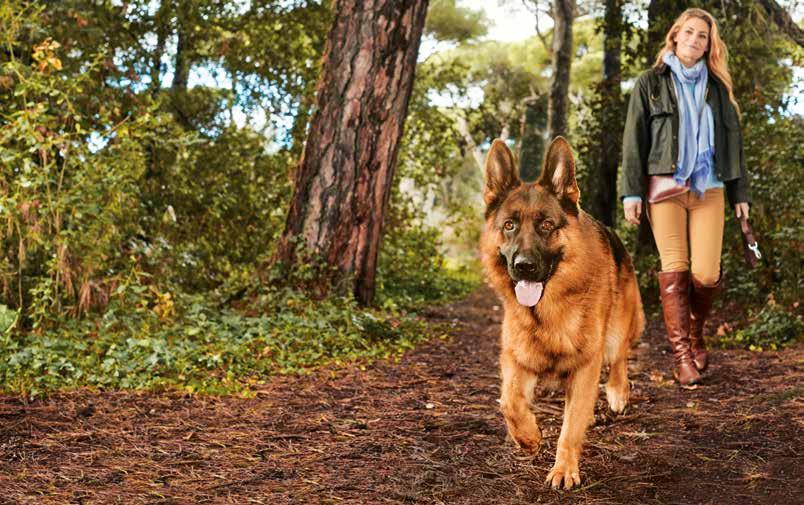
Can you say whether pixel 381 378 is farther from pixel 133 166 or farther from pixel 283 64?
pixel 283 64

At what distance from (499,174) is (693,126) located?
1964 mm

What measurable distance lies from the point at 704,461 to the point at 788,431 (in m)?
0.66

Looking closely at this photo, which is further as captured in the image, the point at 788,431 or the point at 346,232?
the point at 346,232

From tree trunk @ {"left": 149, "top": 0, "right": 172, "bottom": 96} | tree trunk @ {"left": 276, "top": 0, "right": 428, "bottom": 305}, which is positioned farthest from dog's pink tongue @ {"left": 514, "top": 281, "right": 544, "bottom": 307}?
A: tree trunk @ {"left": 149, "top": 0, "right": 172, "bottom": 96}

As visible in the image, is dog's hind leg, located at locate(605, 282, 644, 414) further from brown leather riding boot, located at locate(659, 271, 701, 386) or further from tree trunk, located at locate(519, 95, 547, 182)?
tree trunk, located at locate(519, 95, 547, 182)

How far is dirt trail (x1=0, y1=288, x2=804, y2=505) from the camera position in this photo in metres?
3.13

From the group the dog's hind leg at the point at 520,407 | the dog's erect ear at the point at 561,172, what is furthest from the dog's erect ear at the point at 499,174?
the dog's hind leg at the point at 520,407

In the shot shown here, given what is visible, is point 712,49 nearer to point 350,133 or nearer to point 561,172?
point 561,172

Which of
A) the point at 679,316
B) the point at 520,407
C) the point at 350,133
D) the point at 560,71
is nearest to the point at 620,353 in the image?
the point at 679,316

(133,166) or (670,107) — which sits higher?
(670,107)

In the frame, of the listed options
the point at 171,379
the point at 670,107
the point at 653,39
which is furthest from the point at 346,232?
the point at 653,39

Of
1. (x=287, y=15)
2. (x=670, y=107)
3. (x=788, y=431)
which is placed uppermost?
(x=287, y=15)

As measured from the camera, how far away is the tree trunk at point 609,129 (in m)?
10.4

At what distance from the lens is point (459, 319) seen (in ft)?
29.8
